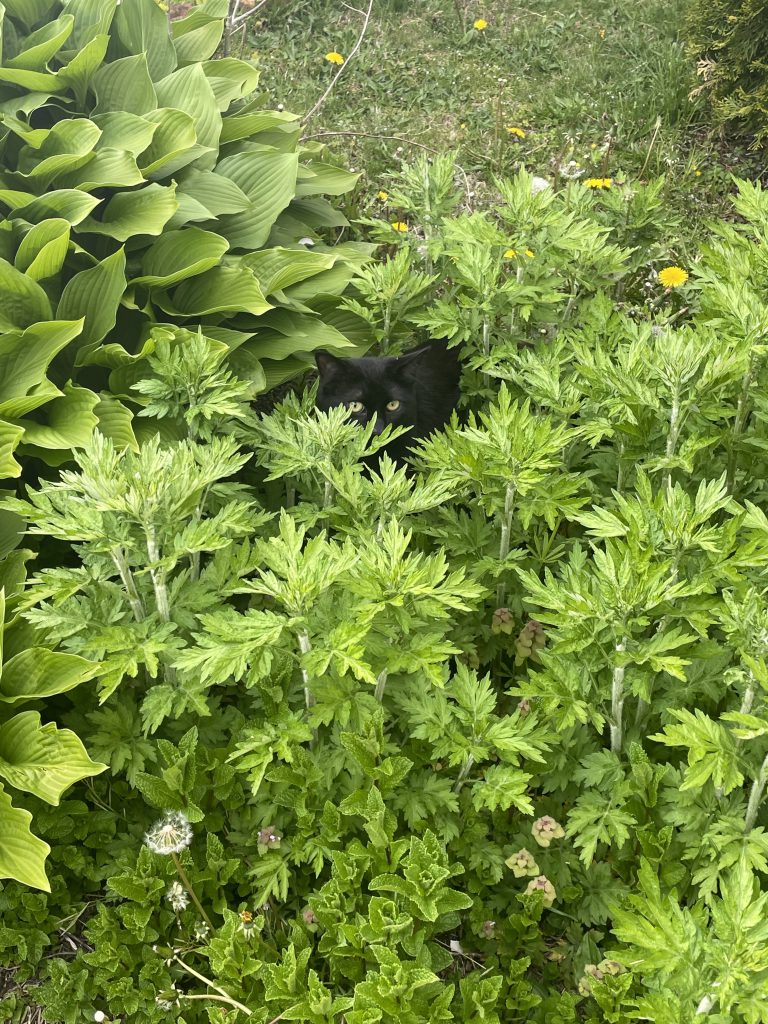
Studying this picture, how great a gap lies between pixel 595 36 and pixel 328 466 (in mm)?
4869

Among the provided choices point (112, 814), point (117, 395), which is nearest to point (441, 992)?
point (112, 814)

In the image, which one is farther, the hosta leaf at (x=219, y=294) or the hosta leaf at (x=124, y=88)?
the hosta leaf at (x=124, y=88)

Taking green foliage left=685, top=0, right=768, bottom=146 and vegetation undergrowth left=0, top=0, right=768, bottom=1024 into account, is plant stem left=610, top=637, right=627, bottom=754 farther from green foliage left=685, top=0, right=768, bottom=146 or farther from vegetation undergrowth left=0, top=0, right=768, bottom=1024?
green foliage left=685, top=0, right=768, bottom=146

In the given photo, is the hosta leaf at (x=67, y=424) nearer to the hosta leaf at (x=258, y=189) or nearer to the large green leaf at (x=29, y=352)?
the large green leaf at (x=29, y=352)

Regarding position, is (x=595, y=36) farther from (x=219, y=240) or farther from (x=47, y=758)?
(x=47, y=758)

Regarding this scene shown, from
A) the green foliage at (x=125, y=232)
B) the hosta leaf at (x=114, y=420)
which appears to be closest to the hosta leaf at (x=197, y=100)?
the green foliage at (x=125, y=232)

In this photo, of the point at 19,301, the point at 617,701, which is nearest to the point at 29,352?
the point at 19,301

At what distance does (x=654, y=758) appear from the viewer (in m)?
1.99

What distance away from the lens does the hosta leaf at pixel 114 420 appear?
2701 mm

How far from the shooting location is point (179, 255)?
312 cm

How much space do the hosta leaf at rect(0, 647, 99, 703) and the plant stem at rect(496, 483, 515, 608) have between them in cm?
103

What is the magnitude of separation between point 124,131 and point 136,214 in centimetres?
35

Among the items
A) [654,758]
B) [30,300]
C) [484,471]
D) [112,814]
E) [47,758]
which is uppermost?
[484,471]

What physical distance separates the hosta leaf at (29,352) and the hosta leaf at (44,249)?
0.69 feet
